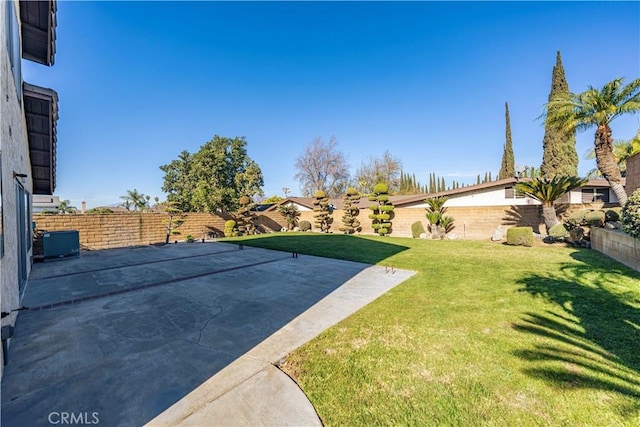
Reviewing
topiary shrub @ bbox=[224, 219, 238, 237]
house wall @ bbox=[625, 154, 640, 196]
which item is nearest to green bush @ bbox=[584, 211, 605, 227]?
house wall @ bbox=[625, 154, 640, 196]

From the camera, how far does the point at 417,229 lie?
623 inches

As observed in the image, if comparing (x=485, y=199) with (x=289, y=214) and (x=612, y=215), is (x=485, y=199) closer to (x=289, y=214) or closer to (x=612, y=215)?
(x=612, y=215)

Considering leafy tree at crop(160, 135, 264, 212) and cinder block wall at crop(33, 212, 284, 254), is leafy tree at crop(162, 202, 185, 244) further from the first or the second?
leafy tree at crop(160, 135, 264, 212)

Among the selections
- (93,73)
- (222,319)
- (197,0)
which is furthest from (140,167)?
(222,319)

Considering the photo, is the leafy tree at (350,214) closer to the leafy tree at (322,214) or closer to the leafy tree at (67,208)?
the leafy tree at (322,214)

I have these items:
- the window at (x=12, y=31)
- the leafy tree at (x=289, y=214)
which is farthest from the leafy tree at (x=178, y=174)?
the window at (x=12, y=31)

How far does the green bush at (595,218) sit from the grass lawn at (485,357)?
16.9ft

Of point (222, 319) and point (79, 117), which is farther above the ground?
point (79, 117)

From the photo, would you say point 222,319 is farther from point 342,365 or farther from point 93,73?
point 93,73

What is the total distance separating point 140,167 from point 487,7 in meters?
27.9

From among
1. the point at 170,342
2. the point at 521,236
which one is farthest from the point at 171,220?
the point at 521,236

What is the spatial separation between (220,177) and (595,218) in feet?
74.4

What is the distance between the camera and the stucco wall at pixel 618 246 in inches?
241

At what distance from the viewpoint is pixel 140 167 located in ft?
79.3
